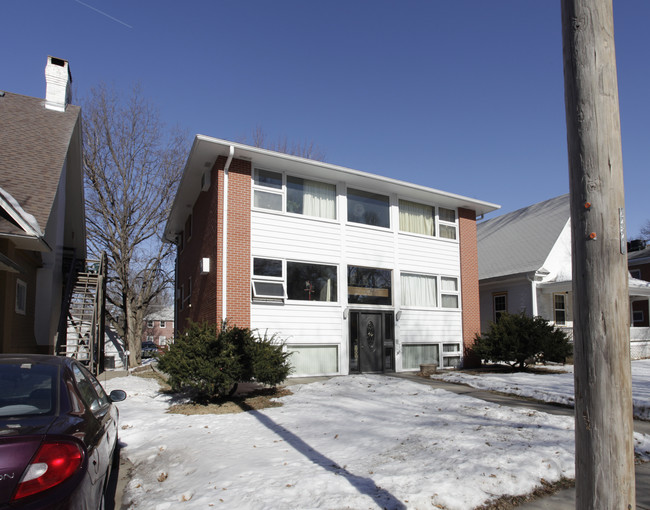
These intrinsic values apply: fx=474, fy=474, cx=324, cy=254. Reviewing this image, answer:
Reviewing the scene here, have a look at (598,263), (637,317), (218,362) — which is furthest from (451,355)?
(637,317)

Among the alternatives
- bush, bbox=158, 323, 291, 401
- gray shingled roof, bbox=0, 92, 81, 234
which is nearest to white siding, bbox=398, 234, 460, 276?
bush, bbox=158, 323, 291, 401

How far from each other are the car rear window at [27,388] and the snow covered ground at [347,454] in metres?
1.48

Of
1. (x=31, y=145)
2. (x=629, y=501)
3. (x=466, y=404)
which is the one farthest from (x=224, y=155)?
(x=629, y=501)

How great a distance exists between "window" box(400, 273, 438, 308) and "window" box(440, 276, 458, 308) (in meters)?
0.30

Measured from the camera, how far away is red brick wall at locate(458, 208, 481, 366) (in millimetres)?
16016

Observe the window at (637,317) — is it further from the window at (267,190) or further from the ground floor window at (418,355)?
the window at (267,190)

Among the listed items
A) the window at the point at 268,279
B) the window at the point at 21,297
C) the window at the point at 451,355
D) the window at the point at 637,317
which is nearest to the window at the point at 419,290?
the window at the point at 451,355

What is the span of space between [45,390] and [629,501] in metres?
3.76

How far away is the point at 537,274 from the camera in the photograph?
717 inches

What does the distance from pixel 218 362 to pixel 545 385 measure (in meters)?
7.03

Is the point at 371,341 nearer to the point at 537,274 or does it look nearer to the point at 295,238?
the point at 295,238

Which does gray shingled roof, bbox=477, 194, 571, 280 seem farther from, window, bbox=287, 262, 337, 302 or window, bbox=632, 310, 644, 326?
window, bbox=287, 262, 337, 302

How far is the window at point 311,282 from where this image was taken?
1309 cm

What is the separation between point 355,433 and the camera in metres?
6.40
